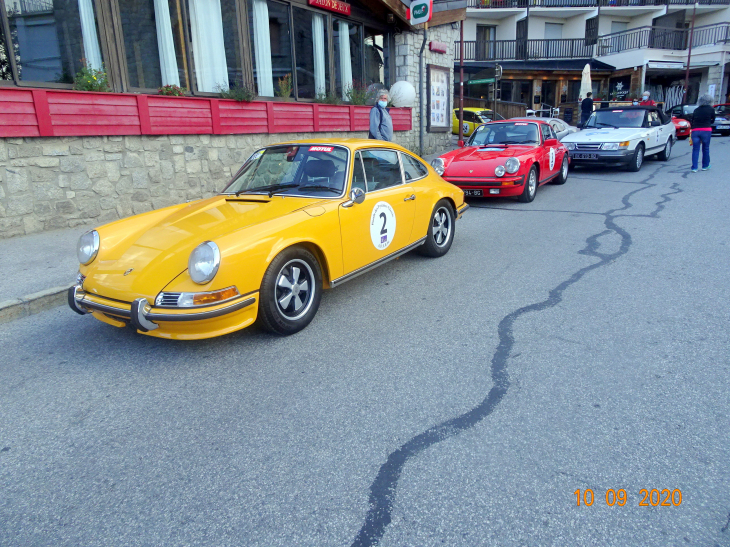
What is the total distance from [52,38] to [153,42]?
1.78m

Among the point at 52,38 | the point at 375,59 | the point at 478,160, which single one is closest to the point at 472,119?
the point at 375,59

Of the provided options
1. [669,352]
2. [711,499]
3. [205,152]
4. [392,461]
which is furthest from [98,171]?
[711,499]

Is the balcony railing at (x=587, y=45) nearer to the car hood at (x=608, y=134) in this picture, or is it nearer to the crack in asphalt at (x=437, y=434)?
the car hood at (x=608, y=134)

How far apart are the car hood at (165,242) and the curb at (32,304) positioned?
1120 mm

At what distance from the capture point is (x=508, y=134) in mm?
10062

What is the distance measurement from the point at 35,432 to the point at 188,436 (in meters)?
0.87

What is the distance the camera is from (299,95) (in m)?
12.1

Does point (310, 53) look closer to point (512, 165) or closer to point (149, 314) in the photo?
point (512, 165)

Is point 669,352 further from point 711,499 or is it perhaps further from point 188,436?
point 188,436

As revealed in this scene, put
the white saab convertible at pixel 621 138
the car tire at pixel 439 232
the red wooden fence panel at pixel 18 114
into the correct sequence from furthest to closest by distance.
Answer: the white saab convertible at pixel 621 138, the red wooden fence panel at pixel 18 114, the car tire at pixel 439 232

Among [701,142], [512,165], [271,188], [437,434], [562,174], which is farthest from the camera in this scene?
[701,142]

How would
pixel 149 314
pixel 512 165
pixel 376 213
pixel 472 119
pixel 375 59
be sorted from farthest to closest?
pixel 472 119 → pixel 375 59 → pixel 512 165 → pixel 376 213 → pixel 149 314
